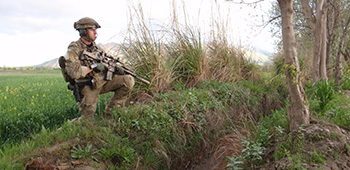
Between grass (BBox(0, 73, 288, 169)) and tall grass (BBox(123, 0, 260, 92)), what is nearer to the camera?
grass (BBox(0, 73, 288, 169))

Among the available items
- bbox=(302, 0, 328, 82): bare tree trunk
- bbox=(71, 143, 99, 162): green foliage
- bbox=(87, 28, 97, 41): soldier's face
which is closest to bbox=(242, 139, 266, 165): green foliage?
bbox=(71, 143, 99, 162): green foliage

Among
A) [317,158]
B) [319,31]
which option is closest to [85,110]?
[317,158]

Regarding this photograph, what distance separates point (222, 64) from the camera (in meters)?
7.16

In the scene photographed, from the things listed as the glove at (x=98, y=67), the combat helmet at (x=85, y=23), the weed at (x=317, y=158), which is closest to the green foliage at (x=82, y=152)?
the glove at (x=98, y=67)

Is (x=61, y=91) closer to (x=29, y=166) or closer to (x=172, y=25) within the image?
(x=172, y=25)

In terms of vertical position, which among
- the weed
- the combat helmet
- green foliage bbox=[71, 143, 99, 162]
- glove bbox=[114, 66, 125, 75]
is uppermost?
the combat helmet

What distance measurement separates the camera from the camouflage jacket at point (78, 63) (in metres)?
3.76

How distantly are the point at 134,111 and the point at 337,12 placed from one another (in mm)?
6951

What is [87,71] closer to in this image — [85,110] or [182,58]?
[85,110]

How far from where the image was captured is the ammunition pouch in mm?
3924

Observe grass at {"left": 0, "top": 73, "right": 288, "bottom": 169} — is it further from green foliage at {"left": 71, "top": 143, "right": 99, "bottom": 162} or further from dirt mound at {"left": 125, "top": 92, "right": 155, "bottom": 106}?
dirt mound at {"left": 125, "top": 92, "right": 155, "bottom": 106}

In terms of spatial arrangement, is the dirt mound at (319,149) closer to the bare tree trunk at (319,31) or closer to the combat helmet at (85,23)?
the combat helmet at (85,23)

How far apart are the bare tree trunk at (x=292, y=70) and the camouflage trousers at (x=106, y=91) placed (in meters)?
2.59

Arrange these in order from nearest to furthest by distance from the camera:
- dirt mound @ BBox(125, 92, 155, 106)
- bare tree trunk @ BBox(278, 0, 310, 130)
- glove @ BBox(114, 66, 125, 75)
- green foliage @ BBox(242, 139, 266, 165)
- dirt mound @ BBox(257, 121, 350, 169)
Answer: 1. dirt mound @ BBox(257, 121, 350, 169)
2. green foliage @ BBox(242, 139, 266, 165)
3. bare tree trunk @ BBox(278, 0, 310, 130)
4. glove @ BBox(114, 66, 125, 75)
5. dirt mound @ BBox(125, 92, 155, 106)
